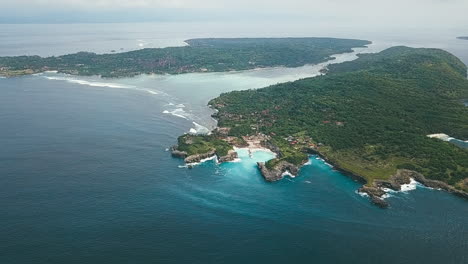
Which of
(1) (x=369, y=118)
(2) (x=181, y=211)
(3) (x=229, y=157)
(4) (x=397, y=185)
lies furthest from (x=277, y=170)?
(1) (x=369, y=118)

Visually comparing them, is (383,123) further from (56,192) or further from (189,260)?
(56,192)

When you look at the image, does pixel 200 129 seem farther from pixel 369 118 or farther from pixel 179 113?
pixel 369 118

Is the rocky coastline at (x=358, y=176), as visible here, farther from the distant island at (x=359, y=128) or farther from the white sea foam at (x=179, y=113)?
the white sea foam at (x=179, y=113)

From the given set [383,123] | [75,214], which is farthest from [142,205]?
[383,123]

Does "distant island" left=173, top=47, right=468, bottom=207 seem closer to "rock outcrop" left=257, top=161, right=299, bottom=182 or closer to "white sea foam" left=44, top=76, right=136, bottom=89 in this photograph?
"rock outcrop" left=257, top=161, right=299, bottom=182

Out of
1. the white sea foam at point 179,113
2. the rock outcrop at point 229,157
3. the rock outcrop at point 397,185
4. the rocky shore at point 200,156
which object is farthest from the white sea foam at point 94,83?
the rock outcrop at point 397,185
